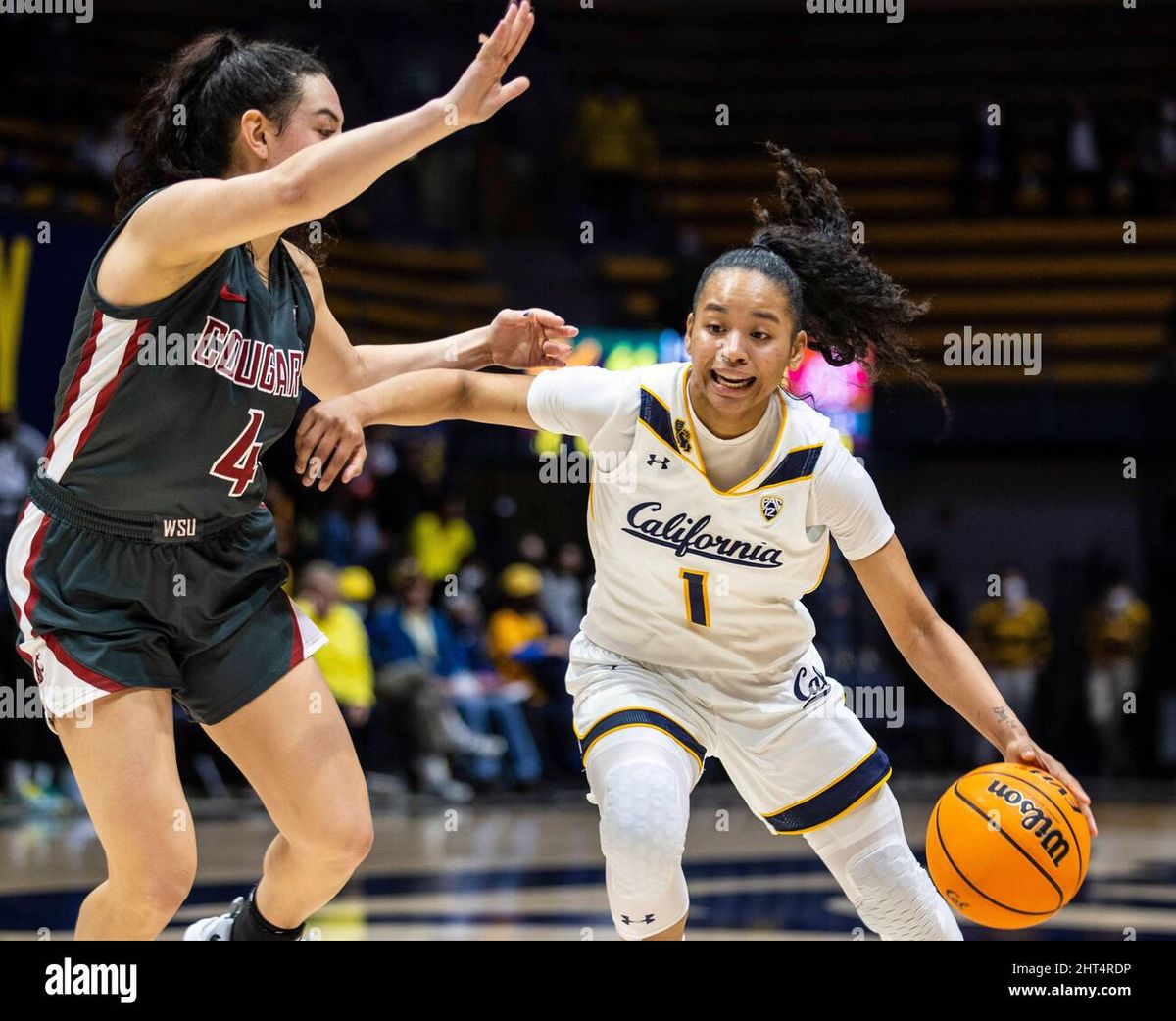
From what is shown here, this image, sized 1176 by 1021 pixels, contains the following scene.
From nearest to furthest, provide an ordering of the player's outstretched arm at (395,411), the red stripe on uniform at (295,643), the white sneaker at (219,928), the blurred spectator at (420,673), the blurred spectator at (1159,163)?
the player's outstretched arm at (395,411) < the red stripe on uniform at (295,643) < the white sneaker at (219,928) < the blurred spectator at (420,673) < the blurred spectator at (1159,163)

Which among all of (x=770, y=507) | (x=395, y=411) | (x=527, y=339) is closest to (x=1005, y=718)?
(x=770, y=507)

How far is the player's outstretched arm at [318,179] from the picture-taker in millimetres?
2934

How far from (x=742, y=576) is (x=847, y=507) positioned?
292 millimetres

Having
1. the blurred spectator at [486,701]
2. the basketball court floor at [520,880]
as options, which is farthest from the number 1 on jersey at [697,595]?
the blurred spectator at [486,701]

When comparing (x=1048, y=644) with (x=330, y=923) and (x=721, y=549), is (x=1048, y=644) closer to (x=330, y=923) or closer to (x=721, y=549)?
(x=330, y=923)

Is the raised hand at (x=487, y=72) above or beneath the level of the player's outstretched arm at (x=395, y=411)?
above

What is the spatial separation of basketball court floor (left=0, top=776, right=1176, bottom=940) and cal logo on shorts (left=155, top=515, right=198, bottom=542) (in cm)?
212

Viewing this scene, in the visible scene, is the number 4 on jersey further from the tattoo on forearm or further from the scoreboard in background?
the scoreboard in background

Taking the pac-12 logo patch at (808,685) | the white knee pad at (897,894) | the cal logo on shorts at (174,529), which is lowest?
the white knee pad at (897,894)

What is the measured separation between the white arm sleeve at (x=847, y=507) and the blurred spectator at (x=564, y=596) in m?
8.04

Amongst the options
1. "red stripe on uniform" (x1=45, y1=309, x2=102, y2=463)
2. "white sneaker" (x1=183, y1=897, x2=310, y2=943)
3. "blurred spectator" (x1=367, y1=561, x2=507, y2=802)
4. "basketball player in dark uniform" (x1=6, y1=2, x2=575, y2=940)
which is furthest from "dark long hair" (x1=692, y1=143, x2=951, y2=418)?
"blurred spectator" (x1=367, y1=561, x2=507, y2=802)

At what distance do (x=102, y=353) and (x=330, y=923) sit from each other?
117 inches

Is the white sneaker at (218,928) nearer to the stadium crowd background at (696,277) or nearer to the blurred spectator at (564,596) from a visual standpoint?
the stadium crowd background at (696,277)
